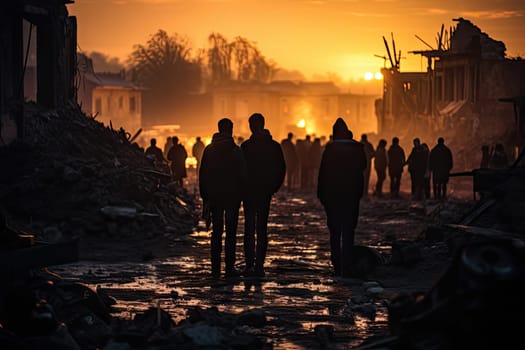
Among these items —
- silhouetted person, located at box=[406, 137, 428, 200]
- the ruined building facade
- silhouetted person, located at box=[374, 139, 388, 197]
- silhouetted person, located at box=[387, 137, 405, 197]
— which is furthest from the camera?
silhouetted person, located at box=[374, 139, 388, 197]

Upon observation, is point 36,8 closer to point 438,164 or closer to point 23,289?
point 438,164

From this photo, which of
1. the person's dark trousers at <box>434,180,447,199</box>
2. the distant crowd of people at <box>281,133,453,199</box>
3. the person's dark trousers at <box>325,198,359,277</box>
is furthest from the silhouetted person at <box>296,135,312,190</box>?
the person's dark trousers at <box>325,198,359,277</box>

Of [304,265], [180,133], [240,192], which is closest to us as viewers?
[240,192]

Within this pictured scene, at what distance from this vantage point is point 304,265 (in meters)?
14.2

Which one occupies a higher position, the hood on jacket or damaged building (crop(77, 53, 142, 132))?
damaged building (crop(77, 53, 142, 132))

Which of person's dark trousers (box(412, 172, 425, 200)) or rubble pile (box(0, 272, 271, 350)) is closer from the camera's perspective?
rubble pile (box(0, 272, 271, 350))

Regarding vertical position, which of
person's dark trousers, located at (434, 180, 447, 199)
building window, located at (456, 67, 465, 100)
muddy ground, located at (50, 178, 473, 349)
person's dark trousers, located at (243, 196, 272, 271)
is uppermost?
building window, located at (456, 67, 465, 100)

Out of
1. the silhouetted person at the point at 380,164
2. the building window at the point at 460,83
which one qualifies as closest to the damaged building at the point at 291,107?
the building window at the point at 460,83

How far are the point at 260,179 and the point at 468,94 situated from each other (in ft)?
123

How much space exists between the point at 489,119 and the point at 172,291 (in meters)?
37.8

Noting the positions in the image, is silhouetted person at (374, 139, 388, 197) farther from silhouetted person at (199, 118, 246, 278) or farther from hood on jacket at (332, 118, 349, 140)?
silhouetted person at (199, 118, 246, 278)

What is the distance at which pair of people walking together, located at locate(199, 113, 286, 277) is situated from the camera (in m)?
12.5

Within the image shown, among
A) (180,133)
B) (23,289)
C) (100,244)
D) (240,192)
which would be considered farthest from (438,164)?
(180,133)

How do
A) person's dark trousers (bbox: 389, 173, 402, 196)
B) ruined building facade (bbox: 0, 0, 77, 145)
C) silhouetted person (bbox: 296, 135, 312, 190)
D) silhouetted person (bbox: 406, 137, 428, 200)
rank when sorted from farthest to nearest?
silhouetted person (bbox: 296, 135, 312, 190)
person's dark trousers (bbox: 389, 173, 402, 196)
silhouetted person (bbox: 406, 137, 428, 200)
ruined building facade (bbox: 0, 0, 77, 145)
